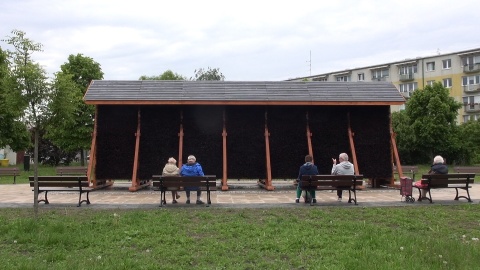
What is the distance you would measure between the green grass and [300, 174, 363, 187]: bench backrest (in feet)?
5.22

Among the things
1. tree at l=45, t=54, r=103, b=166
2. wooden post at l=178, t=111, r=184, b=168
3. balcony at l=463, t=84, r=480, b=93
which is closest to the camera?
wooden post at l=178, t=111, r=184, b=168

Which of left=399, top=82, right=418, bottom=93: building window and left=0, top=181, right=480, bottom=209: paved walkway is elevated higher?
left=399, top=82, right=418, bottom=93: building window

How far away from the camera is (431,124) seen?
4369 cm

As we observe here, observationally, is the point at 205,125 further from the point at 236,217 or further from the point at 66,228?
the point at 66,228

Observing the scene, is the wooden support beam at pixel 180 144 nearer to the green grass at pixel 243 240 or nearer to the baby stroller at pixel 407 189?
the green grass at pixel 243 240

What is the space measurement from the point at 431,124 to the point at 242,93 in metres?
30.6

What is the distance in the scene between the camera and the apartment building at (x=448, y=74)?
208ft

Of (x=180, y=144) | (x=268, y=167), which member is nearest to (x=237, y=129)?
(x=268, y=167)

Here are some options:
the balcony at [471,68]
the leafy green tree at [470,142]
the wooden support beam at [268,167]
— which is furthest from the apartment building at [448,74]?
the wooden support beam at [268,167]

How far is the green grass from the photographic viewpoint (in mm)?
6934

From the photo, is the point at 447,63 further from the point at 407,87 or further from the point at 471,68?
the point at 407,87

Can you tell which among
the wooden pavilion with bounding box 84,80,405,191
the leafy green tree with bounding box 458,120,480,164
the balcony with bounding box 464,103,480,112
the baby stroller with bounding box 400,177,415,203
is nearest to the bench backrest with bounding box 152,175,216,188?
the wooden pavilion with bounding box 84,80,405,191

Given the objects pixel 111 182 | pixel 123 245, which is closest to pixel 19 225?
pixel 123 245

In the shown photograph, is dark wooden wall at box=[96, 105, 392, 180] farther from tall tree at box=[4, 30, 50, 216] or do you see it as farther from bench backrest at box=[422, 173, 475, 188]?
tall tree at box=[4, 30, 50, 216]
